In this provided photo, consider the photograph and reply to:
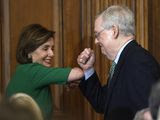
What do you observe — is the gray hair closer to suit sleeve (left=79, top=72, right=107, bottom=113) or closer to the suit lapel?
the suit lapel

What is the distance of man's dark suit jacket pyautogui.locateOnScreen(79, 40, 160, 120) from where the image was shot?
188cm

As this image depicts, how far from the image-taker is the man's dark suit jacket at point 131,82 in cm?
188

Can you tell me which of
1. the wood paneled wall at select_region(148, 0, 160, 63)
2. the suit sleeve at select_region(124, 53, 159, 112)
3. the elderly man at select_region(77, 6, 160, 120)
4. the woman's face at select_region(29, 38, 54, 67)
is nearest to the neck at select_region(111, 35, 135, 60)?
the elderly man at select_region(77, 6, 160, 120)

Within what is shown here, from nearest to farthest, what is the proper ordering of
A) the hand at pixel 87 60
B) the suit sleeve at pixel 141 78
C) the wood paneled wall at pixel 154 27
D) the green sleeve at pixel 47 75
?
1. the suit sleeve at pixel 141 78
2. the green sleeve at pixel 47 75
3. the hand at pixel 87 60
4. the wood paneled wall at pixel 154 27

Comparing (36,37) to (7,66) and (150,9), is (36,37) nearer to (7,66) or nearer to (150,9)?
(7,66)

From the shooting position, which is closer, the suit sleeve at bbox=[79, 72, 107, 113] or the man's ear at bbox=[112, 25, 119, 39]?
the man's ear at bbox=[112, 25, 119, 39]

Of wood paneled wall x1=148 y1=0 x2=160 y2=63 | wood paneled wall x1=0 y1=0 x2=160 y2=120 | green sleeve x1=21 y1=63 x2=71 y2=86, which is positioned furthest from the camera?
wood paneled wall x1=148 y1=0 x2=160 y2=63

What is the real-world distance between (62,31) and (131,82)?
102 centimetres

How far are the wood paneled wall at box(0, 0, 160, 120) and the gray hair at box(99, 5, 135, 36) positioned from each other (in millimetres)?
681

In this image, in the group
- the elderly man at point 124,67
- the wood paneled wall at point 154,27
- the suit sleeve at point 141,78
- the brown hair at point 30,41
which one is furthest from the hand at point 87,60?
the wood paneled wall at point 154,27

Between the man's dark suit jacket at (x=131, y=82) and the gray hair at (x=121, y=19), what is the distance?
0.26 feet

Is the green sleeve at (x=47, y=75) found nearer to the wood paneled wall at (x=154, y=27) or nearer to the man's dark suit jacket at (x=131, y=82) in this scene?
the man's dark suit jacket at (x=131, y=82)

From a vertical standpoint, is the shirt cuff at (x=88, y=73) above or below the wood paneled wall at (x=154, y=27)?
below

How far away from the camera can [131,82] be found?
6.32ft
